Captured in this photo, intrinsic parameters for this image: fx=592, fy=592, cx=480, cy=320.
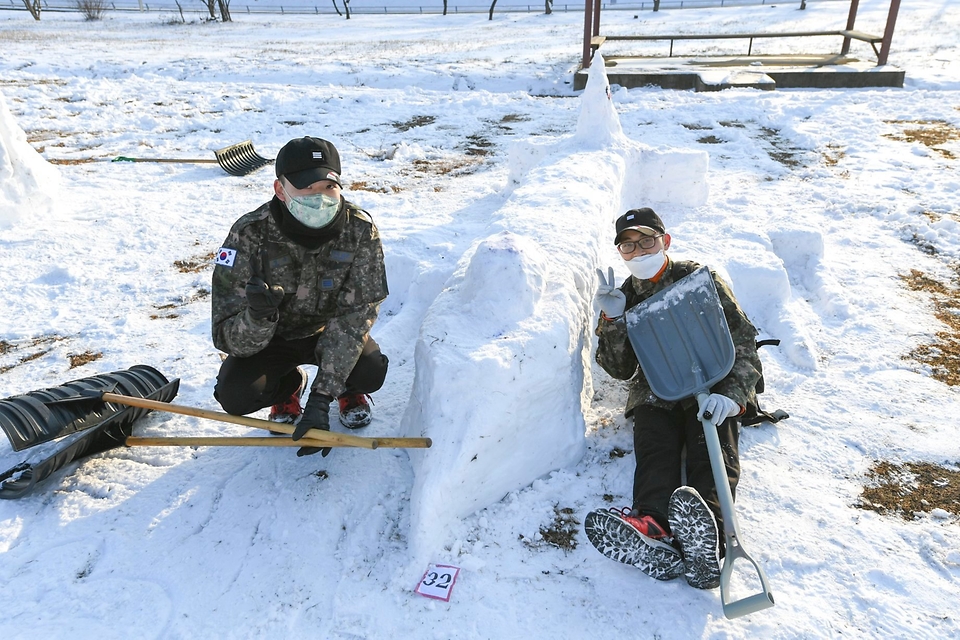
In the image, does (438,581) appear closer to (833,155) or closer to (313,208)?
(313,208)

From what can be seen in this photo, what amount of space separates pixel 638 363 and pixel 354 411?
4.29 feet

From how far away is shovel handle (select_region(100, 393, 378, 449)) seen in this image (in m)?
2.24

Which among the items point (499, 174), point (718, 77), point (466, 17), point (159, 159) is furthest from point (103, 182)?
point (466, 17)

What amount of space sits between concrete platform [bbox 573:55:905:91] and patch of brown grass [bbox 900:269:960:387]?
24.6 ft

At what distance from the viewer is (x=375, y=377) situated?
104 inches

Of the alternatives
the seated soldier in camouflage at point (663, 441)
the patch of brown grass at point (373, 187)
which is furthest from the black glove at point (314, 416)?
the patch of brown grass at point (373, 187)

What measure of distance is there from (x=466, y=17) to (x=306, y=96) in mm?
27196

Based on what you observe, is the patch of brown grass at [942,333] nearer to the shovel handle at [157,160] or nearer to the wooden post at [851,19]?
the shovel handle at [157,160]

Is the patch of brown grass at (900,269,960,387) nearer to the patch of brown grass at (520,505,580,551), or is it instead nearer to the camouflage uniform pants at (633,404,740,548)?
the camouflage uniform pants at (633,404,740,548)

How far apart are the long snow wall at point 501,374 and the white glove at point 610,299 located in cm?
14

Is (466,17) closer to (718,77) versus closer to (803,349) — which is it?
(718,77)

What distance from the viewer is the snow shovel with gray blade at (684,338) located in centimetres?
236

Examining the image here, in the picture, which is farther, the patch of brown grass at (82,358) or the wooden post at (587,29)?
the wooden post at (587,29)

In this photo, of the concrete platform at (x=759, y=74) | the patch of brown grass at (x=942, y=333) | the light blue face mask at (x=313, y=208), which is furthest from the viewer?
the concrete platform at (x=759, y=74)
